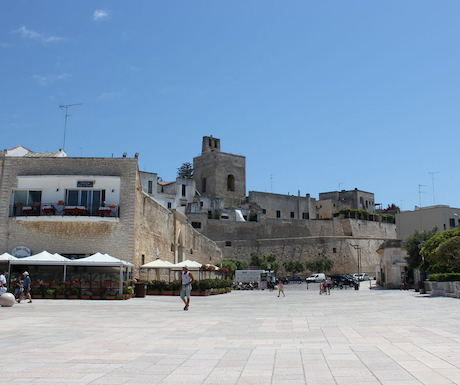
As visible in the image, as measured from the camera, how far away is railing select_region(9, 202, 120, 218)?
90.7 feet

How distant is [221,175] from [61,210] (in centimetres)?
6044

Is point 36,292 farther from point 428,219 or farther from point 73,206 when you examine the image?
point 428,219

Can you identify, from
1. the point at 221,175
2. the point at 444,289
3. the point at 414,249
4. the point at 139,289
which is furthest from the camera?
the point at 221,175

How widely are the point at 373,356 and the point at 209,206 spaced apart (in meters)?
73.2

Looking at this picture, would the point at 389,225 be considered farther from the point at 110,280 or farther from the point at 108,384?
the point at 108,384

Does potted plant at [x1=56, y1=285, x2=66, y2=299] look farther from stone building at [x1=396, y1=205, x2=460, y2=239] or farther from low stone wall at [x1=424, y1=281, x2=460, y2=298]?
stone building at [x1=396, y1=205, x2=460, y2=239]

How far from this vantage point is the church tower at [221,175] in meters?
87.1

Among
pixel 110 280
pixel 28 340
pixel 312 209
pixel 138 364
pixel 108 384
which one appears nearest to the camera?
pixel 108 384

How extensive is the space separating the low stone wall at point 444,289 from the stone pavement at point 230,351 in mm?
10819

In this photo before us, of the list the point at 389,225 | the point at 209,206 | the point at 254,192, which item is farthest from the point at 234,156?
the point at 389,225

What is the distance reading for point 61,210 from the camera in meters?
28.2

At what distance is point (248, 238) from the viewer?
77.8m

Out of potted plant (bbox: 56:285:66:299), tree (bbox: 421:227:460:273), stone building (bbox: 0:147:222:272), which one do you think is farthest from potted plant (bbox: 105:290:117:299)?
tree (bbox: 421:227:460:273)

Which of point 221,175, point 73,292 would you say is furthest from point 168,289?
point 221,175
